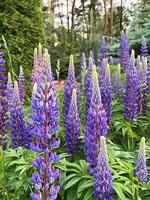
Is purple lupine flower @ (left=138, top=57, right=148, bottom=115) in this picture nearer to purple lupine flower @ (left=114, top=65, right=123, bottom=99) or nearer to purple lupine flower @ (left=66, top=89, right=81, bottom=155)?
purple lupine flower @ (left=114, top=65, right=123, bottom=99)

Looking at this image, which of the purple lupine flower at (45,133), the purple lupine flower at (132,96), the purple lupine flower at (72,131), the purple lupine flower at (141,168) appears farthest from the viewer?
the purple lupine flower at (132,96)

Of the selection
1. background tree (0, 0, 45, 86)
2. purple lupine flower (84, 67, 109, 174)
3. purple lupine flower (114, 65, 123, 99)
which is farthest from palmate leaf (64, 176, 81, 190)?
background tree (0, 0, 45, 86)

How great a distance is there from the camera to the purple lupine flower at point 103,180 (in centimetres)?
254

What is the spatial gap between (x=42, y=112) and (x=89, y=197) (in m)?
0.82

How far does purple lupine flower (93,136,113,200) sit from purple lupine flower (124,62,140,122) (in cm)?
137

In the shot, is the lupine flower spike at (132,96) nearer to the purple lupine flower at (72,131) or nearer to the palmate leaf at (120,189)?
the purple lupine flower at (72,131)

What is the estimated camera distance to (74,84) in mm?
3764

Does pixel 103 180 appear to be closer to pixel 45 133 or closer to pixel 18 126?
pixel 45 133

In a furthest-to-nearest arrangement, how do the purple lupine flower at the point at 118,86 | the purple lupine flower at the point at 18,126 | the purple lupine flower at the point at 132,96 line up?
the purple lupine flower at the point at 118,86
the purple lupine flower at the point at 132,96
the purple lupine flower at the point at 18,126

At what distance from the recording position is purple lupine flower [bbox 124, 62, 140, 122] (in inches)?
156

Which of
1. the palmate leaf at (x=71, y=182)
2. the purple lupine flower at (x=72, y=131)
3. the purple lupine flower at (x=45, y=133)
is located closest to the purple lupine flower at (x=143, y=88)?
the purple lupine flower at (x=72, y=131)

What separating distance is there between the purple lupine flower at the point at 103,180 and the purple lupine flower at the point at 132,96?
4.50 feet

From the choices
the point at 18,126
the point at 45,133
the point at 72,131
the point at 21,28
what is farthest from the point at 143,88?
the point at 21,28

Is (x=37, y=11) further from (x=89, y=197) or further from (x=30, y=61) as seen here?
(x=89, y=197)
